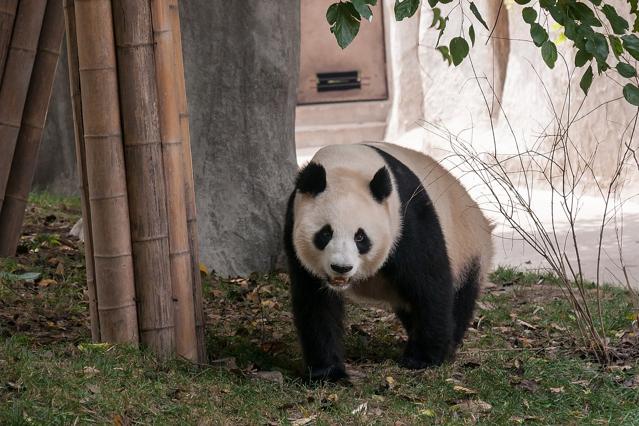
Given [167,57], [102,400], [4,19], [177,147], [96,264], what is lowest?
[102,400]

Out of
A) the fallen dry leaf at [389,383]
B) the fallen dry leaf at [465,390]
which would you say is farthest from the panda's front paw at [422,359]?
the fallen dry leaf at [465,390]

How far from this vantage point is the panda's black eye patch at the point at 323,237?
4230 mm

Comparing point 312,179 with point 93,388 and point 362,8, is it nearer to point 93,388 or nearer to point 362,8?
point 362,8

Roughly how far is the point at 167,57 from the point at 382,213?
1207 mm

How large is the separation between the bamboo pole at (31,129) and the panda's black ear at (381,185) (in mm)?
2644

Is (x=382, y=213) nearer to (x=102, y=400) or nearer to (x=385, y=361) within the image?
(x=385, y=361)

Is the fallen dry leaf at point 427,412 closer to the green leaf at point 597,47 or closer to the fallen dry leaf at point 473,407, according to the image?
the fallen dry leaf at point 473,407

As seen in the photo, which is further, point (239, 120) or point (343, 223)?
point (239, 120)

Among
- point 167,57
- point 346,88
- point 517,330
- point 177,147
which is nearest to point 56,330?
point 177,147

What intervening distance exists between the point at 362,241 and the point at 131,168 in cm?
108

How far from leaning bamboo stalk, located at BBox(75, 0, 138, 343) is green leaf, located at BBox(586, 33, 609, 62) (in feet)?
6.55

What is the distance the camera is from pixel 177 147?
426cm

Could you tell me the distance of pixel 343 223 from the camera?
421cm

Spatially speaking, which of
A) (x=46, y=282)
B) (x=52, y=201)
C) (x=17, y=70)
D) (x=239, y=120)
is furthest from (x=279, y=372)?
(x=52, y=201)
